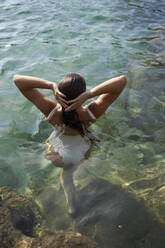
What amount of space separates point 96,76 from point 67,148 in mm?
2925

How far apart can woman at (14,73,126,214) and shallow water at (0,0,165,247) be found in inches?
8.3

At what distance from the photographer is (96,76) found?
561cm

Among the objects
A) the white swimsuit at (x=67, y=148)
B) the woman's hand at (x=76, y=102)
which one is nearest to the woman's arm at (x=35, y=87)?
the white swimsuit at (x=67, y=148)

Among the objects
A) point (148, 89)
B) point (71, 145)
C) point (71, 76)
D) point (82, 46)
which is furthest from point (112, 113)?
point (82, 46)

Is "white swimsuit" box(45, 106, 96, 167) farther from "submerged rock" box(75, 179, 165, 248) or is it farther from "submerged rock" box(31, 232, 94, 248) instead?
"submerged rock" box(31, 232, 94, 248)

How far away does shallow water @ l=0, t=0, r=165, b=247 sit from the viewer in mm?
3305

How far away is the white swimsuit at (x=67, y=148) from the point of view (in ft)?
10.3

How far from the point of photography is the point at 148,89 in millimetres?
5172

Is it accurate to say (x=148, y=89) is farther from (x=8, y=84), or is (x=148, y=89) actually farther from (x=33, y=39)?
(x=33, y=39)

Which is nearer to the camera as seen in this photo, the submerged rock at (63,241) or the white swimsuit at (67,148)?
the submerged rock at (63,241)

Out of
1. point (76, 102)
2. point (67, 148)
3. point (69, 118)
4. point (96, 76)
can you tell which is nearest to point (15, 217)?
point (67, 148)

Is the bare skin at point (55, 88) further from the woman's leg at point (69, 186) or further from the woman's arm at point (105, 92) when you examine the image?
the woman's leg at point (69, 186)

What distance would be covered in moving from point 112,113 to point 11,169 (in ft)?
6.98

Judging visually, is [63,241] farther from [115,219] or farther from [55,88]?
[55,88]
